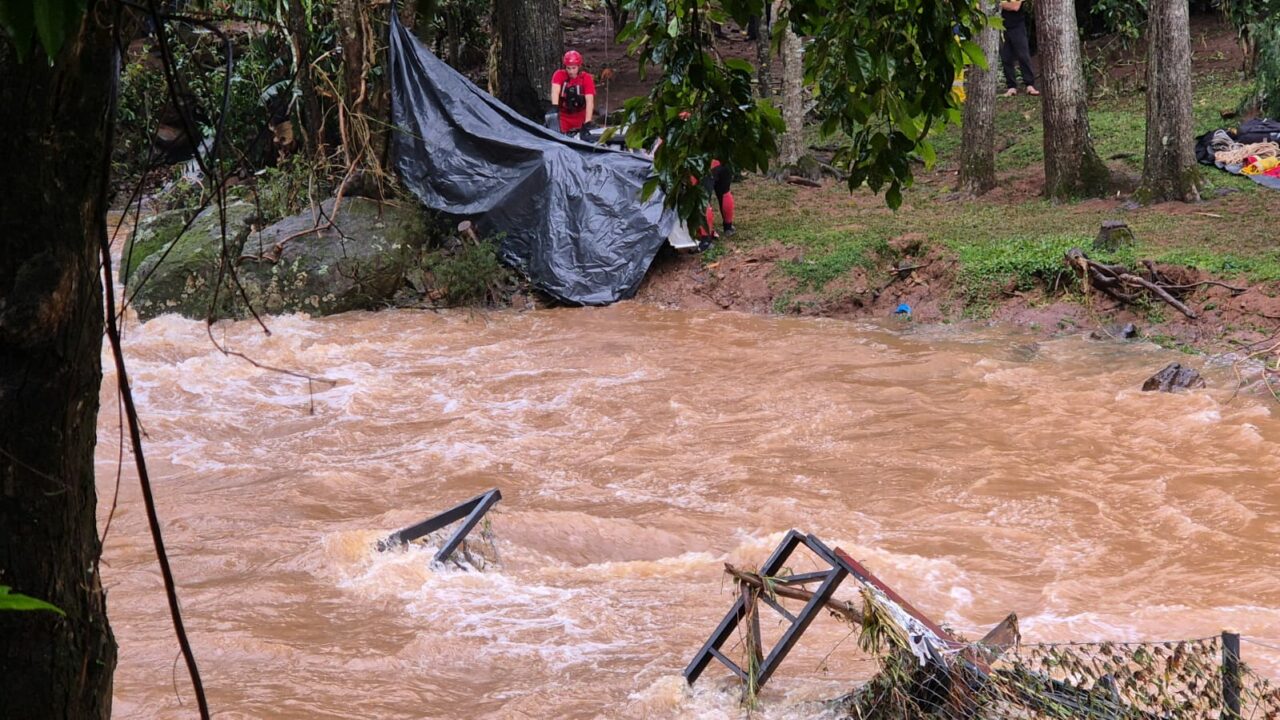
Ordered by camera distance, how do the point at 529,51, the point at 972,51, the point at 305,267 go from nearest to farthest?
the point at 972,51, the point at 305,267, the point at 529,51

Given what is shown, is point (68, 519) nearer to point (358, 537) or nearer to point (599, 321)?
point (358, 537)

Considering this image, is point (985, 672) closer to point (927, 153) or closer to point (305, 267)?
point (927, 153)

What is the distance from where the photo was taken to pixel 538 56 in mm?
13383

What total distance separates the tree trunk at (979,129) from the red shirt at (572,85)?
360cm

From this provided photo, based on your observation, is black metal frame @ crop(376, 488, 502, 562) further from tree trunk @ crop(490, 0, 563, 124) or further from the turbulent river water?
tree trunk @ crop(490, 0, 563, 124)

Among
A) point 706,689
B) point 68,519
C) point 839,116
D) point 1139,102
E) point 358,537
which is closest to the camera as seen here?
point 68,519

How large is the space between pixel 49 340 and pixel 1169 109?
32.8 feet

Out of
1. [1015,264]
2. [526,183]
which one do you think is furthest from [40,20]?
[526,183]

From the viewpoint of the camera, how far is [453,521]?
5.23m

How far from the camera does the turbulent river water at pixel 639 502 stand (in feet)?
15.2

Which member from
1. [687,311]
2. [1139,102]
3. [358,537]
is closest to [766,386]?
[687,311]

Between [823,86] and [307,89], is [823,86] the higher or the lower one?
the lower one

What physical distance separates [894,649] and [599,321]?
7.10 meters

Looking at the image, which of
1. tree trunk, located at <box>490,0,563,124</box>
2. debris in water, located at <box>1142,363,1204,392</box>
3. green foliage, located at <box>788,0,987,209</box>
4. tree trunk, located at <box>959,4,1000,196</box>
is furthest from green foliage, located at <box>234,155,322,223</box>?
green foliage, located at <box>788,0,987,209</box>
